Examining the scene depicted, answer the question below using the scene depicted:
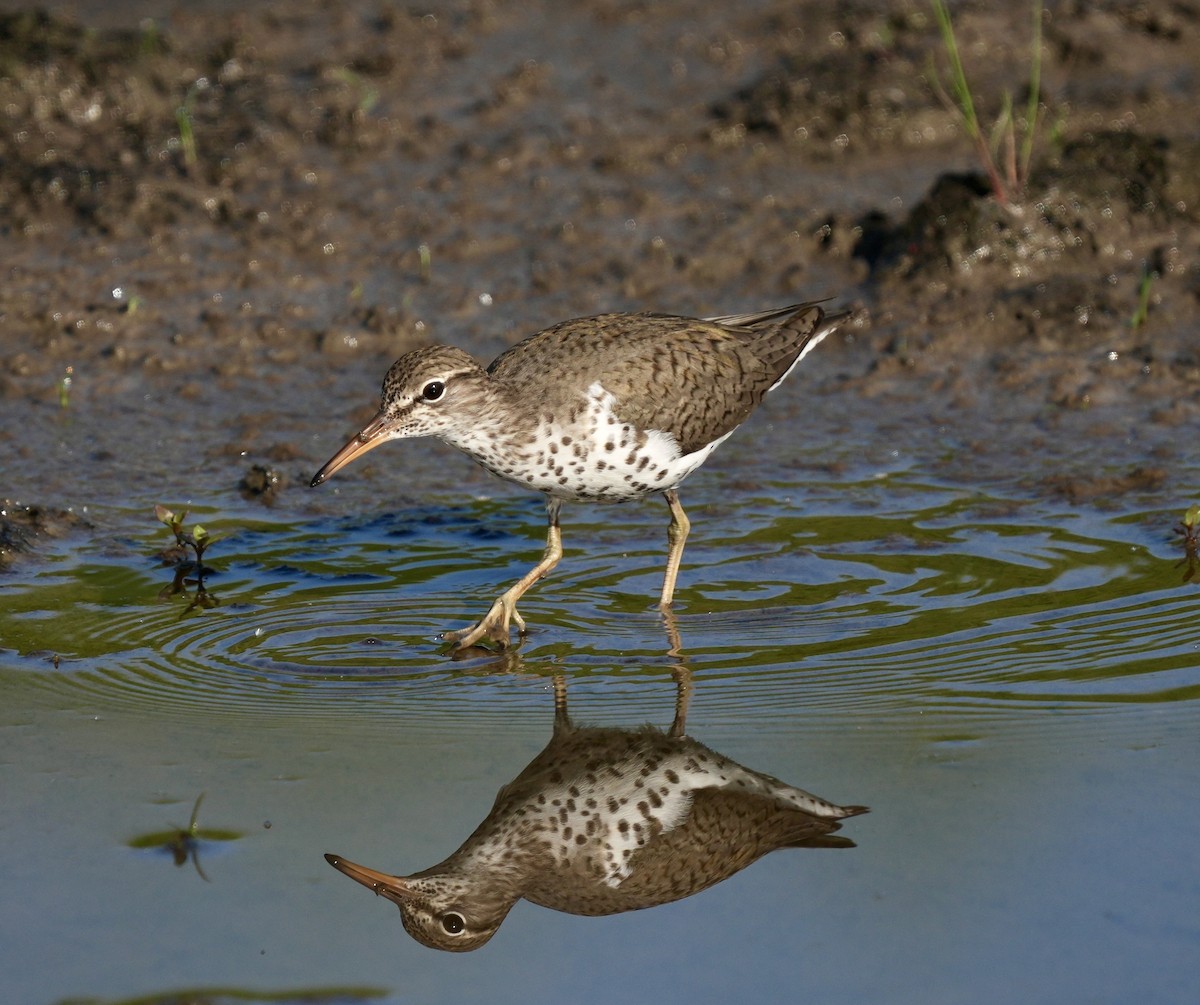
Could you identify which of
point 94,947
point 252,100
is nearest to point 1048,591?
point 94,947

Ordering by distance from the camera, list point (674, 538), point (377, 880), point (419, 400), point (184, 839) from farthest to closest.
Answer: point (674, 538)
point (419, 400)
point (184, 839)
point (377, 880)

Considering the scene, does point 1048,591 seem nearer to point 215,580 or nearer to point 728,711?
point 728,711

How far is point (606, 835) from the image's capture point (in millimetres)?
5723

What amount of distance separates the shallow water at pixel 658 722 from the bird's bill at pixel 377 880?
0.05 metres

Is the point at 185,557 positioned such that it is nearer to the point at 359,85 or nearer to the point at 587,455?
the point at 587,455

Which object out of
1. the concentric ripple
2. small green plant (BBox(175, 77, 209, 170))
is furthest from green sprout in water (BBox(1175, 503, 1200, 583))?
small green plant (BBox(175, 77, 209, 170))

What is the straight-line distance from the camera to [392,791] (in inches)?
231

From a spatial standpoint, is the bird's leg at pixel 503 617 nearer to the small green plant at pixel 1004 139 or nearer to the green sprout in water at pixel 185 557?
the green sprout in water at pixel 185 557

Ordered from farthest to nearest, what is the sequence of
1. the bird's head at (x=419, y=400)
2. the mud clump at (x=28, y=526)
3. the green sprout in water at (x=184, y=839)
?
the mud clump at (x=28, y=526) < the bird's head at (x=419, y=400) < the green sprout in water at (x=184, y=839)

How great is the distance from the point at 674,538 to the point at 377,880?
10.1ft

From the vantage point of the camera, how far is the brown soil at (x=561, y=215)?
388 inches

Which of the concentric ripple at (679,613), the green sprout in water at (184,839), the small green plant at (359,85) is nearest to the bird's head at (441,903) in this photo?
the green sprout in water at (184,839)

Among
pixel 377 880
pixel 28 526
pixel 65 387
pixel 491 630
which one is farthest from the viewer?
pixel 65 387

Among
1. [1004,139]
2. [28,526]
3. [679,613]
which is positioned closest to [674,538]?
[679,613]
